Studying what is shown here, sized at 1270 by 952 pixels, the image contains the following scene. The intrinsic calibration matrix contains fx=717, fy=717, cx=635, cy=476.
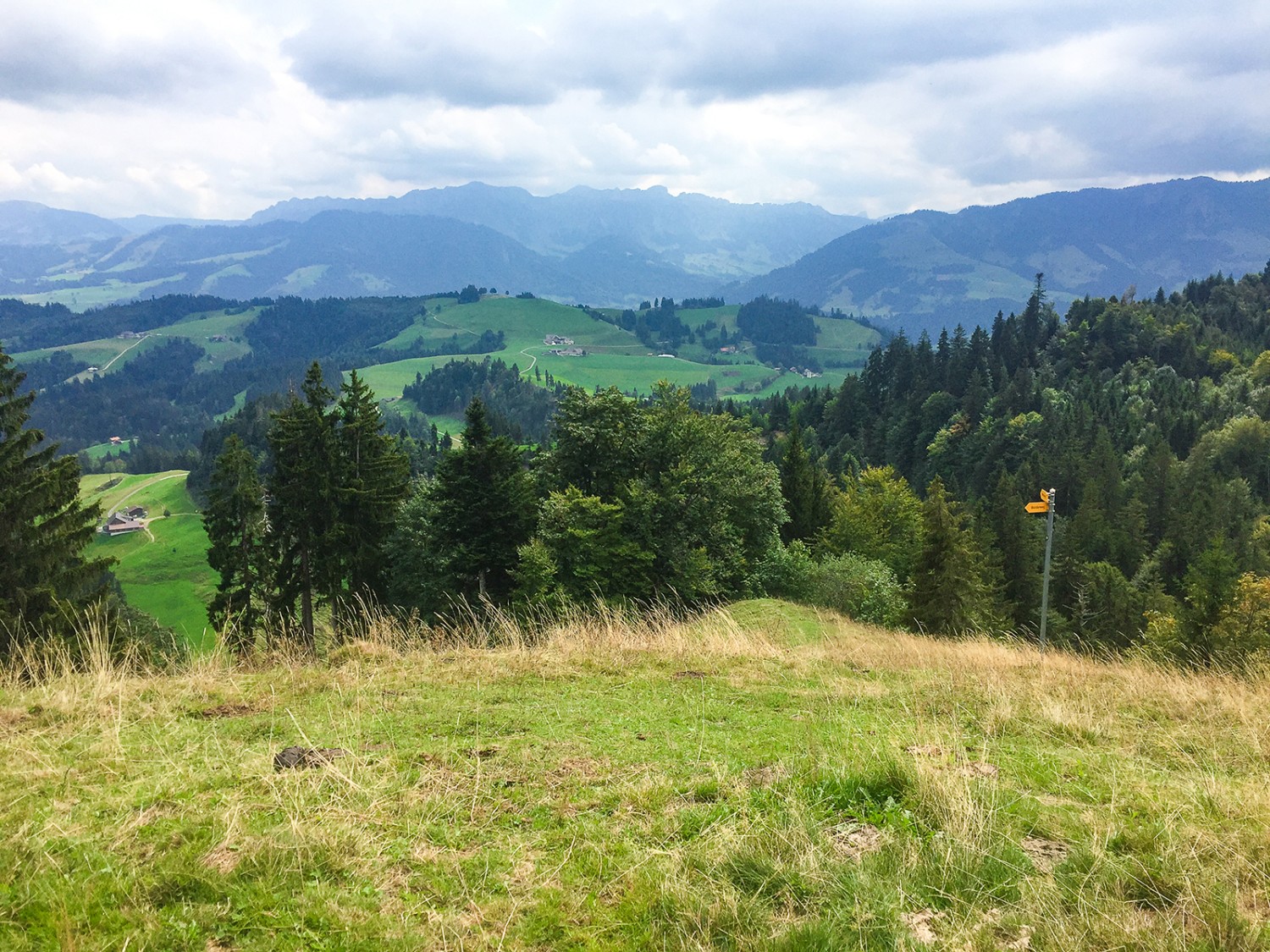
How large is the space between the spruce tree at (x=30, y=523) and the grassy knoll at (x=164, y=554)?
202ft

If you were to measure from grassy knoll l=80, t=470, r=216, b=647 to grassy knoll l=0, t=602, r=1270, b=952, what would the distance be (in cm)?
8455

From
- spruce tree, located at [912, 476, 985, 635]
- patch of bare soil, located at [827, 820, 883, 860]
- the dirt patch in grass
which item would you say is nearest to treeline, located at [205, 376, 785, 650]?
spruce tree, located at [912, 476, 985, 635]

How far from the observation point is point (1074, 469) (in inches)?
3875

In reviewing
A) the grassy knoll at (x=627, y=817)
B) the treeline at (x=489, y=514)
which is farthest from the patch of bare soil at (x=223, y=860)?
the treeline at (x=489, y=514)

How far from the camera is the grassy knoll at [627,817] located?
4383mm

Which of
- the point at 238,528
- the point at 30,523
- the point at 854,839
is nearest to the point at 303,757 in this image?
the point at 854,839

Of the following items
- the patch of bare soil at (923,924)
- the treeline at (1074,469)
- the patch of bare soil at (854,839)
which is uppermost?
the patch of bare soil at (923,924)

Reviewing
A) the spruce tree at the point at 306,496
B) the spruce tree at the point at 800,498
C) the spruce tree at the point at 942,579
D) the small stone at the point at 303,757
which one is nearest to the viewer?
the small stone at the point at 303,757

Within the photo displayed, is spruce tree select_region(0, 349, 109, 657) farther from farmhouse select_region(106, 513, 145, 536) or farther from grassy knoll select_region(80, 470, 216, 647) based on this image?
farmhouse select_region(106, 513, 145, 536)

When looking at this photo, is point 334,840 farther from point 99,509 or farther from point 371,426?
point 371,426

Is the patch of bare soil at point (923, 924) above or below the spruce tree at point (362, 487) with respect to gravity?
above

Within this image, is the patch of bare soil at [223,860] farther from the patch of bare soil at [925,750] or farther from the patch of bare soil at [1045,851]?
the patch of bare soil at [925,750]

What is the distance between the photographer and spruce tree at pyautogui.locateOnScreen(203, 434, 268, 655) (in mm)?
39000

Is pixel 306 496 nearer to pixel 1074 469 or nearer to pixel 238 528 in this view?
pixel 238 528
